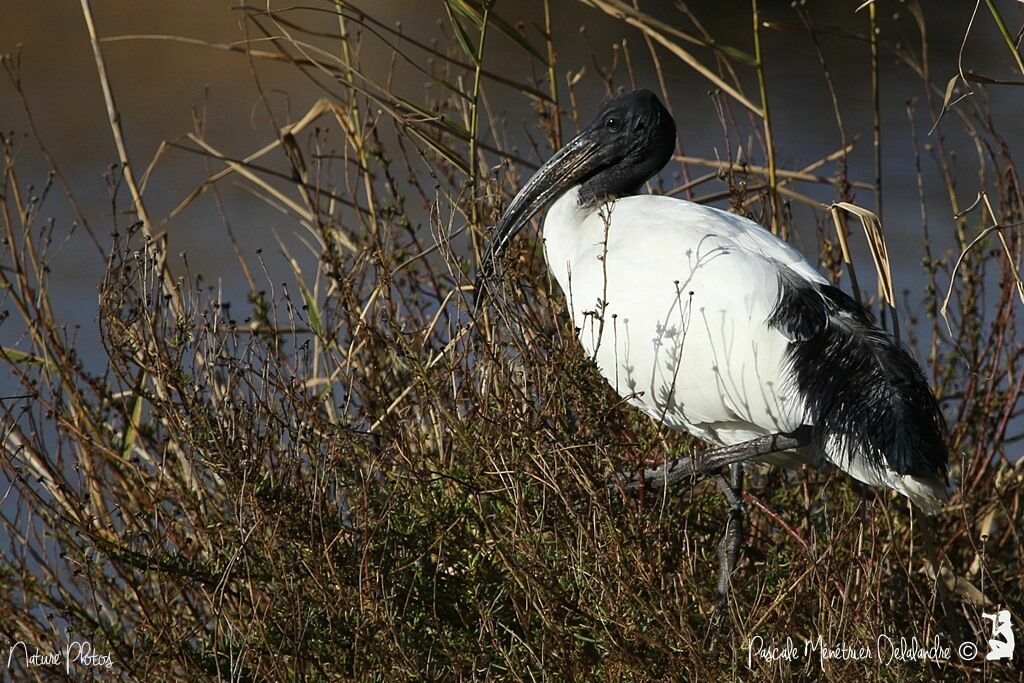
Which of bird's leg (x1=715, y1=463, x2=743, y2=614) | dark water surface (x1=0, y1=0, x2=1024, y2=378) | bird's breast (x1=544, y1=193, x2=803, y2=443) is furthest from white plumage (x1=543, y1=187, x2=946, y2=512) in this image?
dark water surface (x1=0, y1=0, x2=1024, y2=378)

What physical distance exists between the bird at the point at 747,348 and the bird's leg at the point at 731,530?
0.33 ft

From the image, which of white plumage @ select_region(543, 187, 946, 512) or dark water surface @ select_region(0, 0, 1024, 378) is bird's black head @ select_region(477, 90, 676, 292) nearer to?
white plumage @ select_region(543, 187, 946, 512)

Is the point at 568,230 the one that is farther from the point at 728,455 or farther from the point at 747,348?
the point at 728,455

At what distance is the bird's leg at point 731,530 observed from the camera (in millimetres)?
2980

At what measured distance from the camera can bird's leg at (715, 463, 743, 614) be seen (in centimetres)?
298

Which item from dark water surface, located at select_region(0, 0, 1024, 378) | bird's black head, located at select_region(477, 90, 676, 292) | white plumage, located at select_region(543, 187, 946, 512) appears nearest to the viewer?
white plumage, located at select_region(543, 187, 946, 512)

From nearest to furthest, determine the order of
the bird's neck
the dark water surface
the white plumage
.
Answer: the white plumage, the bird's neck, the dark water surface

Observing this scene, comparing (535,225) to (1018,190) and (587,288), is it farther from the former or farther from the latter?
(1018,190)

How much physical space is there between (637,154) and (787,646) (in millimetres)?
1512

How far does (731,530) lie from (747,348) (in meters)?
0.41

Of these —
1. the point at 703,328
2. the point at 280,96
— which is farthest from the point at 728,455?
the point at 280,96

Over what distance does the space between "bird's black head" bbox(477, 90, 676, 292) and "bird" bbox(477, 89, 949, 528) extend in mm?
252

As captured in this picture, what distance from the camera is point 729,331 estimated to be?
124 inches

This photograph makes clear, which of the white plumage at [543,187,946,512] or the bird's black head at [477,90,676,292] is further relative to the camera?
the bird's black head at [477,90,676,292]
